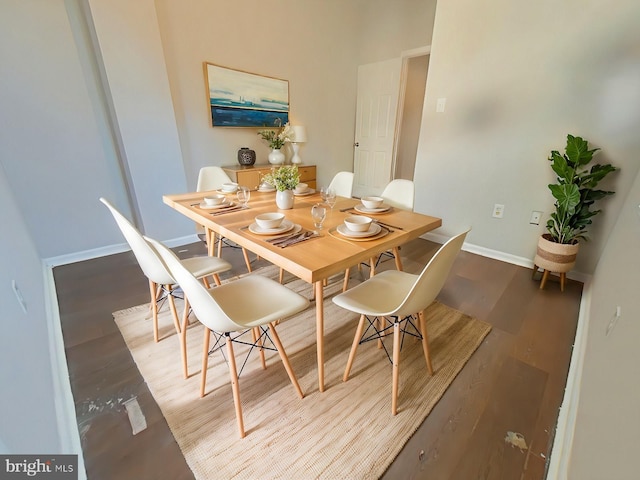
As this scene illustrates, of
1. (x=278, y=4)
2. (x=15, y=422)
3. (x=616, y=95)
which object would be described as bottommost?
(x=15, y=422)

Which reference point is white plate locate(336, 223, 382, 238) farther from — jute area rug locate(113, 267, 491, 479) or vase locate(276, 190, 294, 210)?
jute area rug locate(113, 267, 491, 479)

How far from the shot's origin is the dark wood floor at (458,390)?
107cm

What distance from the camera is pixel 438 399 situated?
1.33 meters

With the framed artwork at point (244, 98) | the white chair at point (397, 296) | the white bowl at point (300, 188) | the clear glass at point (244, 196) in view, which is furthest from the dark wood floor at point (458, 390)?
the framed artwork at point (244, 98)

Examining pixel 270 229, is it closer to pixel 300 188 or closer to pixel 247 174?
pixel 300 188

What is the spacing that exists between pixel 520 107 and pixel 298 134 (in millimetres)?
2552

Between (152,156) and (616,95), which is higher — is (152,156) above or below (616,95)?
below

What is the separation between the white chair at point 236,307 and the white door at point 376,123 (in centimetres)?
392

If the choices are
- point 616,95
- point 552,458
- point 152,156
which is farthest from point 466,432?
point 152,156

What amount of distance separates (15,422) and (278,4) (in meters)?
4.39

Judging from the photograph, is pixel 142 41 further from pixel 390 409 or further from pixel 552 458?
pixel 552 458

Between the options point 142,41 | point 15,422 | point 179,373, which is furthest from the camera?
point 142,41

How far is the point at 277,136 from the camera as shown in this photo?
376cm

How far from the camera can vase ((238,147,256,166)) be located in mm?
3400
